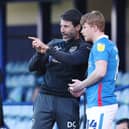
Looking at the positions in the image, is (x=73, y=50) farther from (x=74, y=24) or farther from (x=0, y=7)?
(x=0, y=7)

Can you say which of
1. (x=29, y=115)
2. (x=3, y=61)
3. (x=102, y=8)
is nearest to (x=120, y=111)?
(x=29, y=115)

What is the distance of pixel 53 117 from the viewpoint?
20.0 feet

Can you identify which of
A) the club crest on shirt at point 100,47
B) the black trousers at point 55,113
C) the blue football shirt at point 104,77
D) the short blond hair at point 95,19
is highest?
the short blond hair at point 95,19

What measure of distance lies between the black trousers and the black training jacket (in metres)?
0.07

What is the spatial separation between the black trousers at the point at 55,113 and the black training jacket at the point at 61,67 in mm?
68

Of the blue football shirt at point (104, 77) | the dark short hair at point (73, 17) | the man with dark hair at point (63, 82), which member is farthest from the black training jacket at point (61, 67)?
the blue football shirt at point (104, 77)

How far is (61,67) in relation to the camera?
607cm

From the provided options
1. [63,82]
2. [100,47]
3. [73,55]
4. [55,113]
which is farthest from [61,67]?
[100,47]

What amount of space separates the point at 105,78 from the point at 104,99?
0.60 feet

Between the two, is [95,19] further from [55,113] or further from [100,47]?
[55,113]

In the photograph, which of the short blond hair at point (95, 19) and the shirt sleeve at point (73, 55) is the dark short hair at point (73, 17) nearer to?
the shirt sleeve at point (73, 55)

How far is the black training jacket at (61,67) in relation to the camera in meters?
5.97

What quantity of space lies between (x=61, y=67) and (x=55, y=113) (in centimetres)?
44

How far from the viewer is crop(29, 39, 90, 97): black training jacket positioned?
5.97 m
